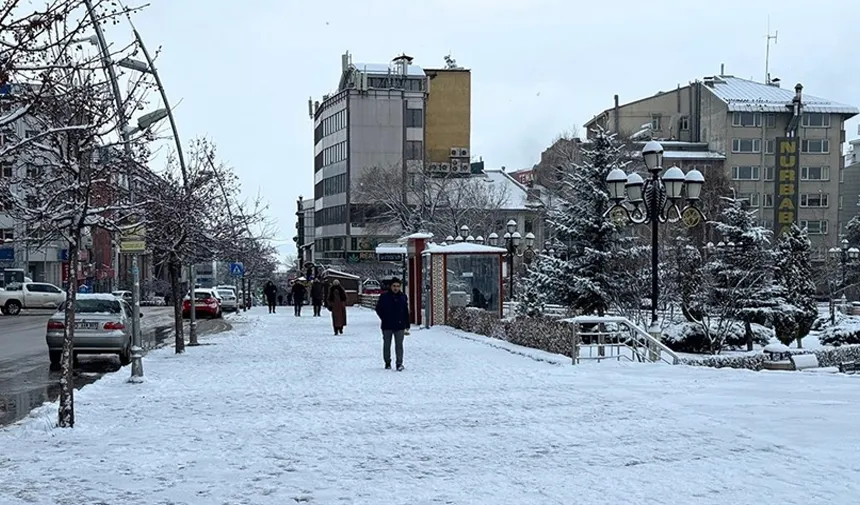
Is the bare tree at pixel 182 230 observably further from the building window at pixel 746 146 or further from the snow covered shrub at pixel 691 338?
the building window at pixel 746 146

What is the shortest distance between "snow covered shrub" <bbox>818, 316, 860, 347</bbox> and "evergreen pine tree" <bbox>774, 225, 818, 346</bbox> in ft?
2.84

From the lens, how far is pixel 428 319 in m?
33.1

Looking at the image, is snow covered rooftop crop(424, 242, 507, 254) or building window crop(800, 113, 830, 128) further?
building window crop(800, 113, 830, 128)

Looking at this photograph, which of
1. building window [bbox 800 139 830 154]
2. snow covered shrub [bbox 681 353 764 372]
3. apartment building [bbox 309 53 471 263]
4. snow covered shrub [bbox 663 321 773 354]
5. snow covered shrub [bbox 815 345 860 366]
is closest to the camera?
snow covered shrub [bbox 681 353 764 372]

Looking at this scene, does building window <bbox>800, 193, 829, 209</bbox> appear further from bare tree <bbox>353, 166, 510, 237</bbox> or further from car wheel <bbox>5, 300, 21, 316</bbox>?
car wheel <bbox>5, 300, 21, 316</bbox>

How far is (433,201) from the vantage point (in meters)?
61.5

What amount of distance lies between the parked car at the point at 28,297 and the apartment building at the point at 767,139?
49.1 metres

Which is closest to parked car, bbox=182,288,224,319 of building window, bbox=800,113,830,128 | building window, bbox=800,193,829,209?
building window, bbox=800,193,829,209

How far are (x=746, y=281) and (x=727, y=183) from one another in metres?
37.4

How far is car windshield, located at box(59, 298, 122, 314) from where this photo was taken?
70.2 ft

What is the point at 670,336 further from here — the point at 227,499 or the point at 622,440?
the point at 227,499

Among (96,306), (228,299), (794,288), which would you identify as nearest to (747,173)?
(228,299)

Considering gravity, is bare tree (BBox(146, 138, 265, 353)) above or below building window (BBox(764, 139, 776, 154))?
below

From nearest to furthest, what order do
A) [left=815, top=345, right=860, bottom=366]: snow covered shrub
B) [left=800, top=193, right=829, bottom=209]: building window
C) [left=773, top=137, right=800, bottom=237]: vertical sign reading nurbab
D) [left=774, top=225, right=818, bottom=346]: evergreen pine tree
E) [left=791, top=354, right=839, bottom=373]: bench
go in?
[left=791, top=354, right=839, bottom=373]: bench, [left=815, top=345, right=860, bottom=366]: snow covered shrub, [left=774, top=225, right=818, bottom=346]: evergreen pine tree, [left=773, top=137, right=800, bottom=237]: vertical sign reading nurbab, [left=800, top=193, right=829, bottom=209]: building window
